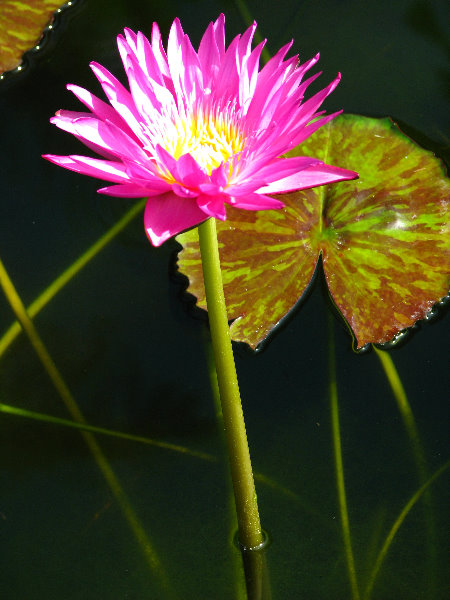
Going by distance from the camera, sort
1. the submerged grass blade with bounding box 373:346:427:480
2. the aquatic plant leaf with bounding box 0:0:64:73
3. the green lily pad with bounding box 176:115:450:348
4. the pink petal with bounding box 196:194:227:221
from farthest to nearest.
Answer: the aquatic plant leaf with bounding box 0:0:64:73 → the green lily pad with bounding box 176:115:450:348 → the submerged grass blade with bounding box 373:346:427:480 → the pink petal with bounding box 196:194:227:221

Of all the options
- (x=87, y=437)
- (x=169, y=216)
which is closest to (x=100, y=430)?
(x=87, y=437)

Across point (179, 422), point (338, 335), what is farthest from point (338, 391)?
point (179, 422)

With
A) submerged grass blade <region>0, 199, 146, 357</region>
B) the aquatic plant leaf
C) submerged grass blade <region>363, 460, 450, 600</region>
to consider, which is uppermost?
the aquatic plant leaf

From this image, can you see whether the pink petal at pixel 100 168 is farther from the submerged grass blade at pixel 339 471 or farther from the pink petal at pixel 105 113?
the submerged grass blade at pixel 339 471

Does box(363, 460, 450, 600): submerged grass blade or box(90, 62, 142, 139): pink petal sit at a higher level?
box(90, 62, 142, 139): pink petal

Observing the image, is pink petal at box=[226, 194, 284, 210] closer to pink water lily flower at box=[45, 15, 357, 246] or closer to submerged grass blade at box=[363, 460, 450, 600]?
pink water lily flower at box=[45, 15, 357, 246]

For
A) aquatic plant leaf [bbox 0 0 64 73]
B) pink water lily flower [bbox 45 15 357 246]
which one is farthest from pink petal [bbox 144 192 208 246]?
aquatic plant leaf [bbox 0 0 64 73]

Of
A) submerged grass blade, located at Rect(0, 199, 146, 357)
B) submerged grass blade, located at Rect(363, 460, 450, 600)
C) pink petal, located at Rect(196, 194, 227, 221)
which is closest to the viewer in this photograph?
pink petal, located at Rect(196, 194, 227, 221)

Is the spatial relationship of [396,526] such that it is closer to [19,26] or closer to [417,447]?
[417,447]

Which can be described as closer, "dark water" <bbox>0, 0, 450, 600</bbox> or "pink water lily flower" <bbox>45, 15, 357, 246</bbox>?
"pink water lily flower" <bbox>45, 15, 357, 246</bbox>
